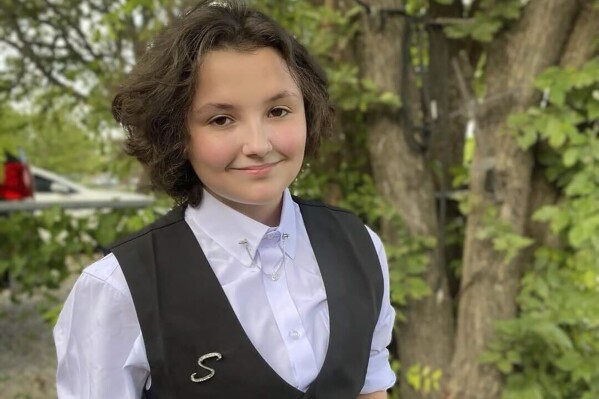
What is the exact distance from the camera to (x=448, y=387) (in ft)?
8.96

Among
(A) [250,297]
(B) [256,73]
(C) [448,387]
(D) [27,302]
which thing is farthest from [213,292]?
(D) [27,302]

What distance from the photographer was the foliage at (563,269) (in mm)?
2348

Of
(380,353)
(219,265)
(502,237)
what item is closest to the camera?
(219,265)

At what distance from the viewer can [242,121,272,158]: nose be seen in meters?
1.04

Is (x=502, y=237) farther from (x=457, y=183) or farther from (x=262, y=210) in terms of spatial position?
(x=262, y=210)

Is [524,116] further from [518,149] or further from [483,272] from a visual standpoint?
[483,272]

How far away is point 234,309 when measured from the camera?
1.09 metres

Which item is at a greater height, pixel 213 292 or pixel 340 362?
pixel 213 292

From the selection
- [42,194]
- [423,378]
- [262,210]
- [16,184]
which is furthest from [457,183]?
[42,194]

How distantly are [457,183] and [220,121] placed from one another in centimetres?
202

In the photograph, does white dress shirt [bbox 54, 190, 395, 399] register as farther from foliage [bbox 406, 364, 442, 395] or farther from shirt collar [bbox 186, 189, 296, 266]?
foliage [bbox 406, 364, 442, 395]

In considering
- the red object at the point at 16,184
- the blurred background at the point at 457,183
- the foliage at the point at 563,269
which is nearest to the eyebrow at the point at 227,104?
the blurred background at the point at 457,183

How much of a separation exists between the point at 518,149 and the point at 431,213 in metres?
0.50

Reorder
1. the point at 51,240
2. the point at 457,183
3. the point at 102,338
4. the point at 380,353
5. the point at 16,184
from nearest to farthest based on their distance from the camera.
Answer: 1. the point at 102,338
2. the point at 380,353
3. the point at 457,183
4. the point at 51,240
5. the point at 16,184
